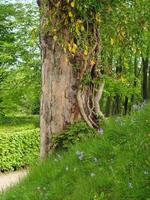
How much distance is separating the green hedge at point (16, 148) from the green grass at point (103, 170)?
1504 centimetres

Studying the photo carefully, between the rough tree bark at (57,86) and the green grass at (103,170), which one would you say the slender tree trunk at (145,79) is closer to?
the rough tree bark at (57,86)

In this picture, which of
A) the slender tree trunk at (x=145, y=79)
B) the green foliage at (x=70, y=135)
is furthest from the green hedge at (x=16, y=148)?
the green foliage at (x=70, y=135)

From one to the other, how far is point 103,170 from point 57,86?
2.37 meters

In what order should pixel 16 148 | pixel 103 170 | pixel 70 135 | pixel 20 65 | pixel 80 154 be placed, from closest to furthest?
pixel 103 170 → pixel 80 154 → pixel 70 135 → pixel 16 148 → pixel 20 65

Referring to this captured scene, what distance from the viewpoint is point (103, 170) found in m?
4.82

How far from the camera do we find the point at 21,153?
22578mm

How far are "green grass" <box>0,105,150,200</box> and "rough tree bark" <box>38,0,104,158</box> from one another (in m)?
1.09

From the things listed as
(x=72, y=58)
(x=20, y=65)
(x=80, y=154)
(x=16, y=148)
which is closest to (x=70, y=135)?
(x=72, y=58)

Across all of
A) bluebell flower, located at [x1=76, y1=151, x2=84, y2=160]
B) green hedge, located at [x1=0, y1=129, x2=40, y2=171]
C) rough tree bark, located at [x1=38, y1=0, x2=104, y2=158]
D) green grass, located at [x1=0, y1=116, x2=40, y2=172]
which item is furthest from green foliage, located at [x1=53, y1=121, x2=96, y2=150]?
green hedge, located at [x1=0, y1=129, x2=40, y2=171]

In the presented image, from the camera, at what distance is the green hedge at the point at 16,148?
21297 mm

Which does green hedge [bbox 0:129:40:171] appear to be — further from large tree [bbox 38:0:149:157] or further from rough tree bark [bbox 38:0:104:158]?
rough tree bark [bbox 38:0:104:158]

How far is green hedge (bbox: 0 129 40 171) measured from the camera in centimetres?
2130

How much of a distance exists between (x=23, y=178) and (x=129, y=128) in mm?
1561

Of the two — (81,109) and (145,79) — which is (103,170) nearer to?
(81,109)
